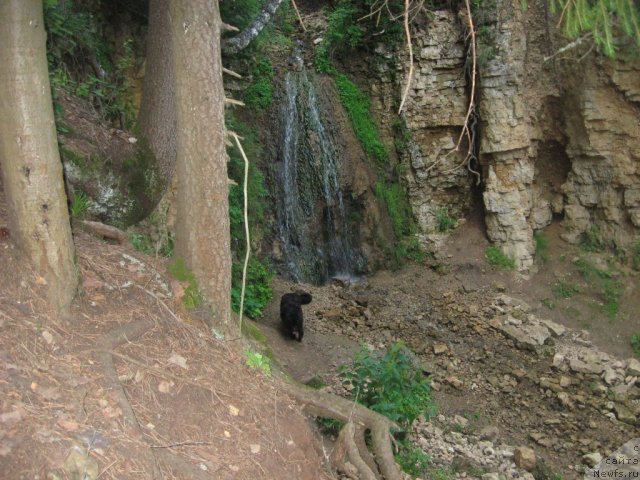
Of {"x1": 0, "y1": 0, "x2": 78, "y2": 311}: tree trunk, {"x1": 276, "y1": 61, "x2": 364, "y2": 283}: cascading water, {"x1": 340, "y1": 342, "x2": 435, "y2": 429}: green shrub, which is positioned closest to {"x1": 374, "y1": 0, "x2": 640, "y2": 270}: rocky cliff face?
{"x1": 276, "y1": 61, "x2": 364, "y2": 283}: cascading water

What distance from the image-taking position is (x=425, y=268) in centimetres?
1239

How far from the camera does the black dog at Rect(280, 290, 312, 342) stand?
29.4 feet

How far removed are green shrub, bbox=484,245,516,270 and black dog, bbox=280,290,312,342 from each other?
4.92 m

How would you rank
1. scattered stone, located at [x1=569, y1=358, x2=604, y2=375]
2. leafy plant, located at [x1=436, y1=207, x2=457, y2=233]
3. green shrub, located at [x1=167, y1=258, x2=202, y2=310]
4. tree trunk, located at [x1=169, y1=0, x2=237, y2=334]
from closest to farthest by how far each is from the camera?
tree trunk, located at [x1=169, y1=0, x2=237, y2=334] < green shrub, located at [x1=167, y1=258, x2=202, y2=310] < scattered stone, located at [x1=569, y1=358, x2=604, y2=375] < leafy plant, located at [x1=436, y1=207, x2=457, y2=233]

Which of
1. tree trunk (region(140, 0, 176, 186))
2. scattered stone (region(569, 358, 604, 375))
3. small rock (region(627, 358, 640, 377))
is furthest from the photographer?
scattered stone (region(569, 358, 604, 375))

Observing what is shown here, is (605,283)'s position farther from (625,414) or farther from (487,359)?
(625,414)

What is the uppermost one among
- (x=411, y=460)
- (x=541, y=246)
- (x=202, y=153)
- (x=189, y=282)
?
(x=202, y=153)

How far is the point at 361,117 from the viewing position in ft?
41.1

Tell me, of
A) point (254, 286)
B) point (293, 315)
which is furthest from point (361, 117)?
point (293, 315)

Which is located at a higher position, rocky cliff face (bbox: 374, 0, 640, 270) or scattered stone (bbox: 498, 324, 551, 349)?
rocky cliff face (bbox: 374, 0, 640, 270)

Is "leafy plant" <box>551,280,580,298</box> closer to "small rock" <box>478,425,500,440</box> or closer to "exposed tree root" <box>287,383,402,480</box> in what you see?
"small rock" <box>478,425,500,440</box>

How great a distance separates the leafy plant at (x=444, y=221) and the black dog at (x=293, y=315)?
4.83 meters

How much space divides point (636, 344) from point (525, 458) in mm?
4431

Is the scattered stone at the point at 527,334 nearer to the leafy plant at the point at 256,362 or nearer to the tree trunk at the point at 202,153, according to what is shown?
the leafy plant at the point at 256,362
